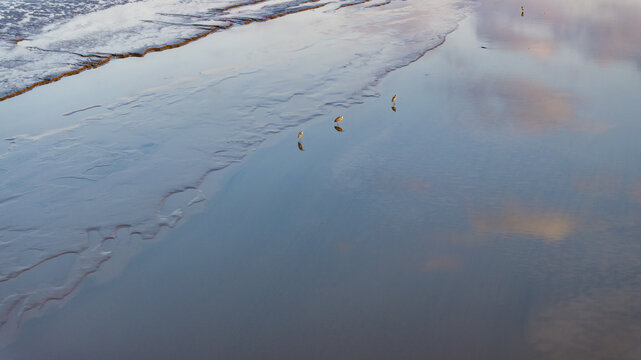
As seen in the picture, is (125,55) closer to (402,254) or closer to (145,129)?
A: (145,129)

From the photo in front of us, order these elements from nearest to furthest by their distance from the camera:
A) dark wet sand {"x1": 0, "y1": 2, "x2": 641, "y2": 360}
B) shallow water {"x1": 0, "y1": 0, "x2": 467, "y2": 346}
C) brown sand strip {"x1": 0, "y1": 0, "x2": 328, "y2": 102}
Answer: dark wet sand {"x1": 0, "y1": 2, "x2": 641, "y2": 360}, shallow water {"x1": 0, "y1": 0, "x2": 467, "y2": 346}, brown sand strip {"x1": 0, "y1": 0, "x2": 328, "y2": 102}

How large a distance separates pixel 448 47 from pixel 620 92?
10.4 feet

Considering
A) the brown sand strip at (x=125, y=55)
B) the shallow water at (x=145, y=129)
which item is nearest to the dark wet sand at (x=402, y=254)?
the shallow water at (x=145, y=129)

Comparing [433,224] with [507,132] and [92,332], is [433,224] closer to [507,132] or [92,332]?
[507,132]

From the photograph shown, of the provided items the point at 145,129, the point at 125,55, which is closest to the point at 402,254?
the point at 145,129

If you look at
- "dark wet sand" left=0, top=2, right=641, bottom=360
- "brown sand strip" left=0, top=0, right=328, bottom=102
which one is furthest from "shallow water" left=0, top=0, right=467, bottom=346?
"dark wet sand" left=0, top=2, right=641, bottom=360

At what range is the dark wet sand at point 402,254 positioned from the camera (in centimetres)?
337

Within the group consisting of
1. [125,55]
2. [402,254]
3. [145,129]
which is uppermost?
[125,55]

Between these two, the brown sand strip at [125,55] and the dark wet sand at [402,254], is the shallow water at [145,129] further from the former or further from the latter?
the dark wet sand at [402,254]

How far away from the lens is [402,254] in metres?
4.12

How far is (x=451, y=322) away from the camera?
346cm

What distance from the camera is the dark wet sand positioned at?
3.37 m

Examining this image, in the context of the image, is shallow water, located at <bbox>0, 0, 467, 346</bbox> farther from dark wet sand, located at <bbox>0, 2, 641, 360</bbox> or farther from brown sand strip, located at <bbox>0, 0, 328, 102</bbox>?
dark wet sand, located at <bbox>0, 2, 641, 360</bbox>

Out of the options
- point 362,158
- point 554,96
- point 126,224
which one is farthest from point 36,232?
point 554,96
